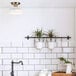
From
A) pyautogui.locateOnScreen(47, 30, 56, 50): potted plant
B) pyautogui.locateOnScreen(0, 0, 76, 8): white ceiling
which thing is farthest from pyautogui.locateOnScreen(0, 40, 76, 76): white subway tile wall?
pyautogui.locateOnScreen(0, 0, 76, 8): white ceiling

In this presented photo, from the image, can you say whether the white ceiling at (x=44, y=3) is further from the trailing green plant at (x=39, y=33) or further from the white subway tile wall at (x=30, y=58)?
the white subway tile wall at (x=30, y=58)

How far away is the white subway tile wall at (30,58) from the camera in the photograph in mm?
2338

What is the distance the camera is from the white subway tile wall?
7.67ft

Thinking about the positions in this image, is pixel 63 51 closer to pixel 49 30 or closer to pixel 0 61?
pixel 49 30

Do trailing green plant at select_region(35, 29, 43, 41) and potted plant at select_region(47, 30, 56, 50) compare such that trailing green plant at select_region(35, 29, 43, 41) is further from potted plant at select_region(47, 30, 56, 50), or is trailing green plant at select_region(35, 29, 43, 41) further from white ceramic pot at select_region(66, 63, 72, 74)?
white ceramic pot at select_region(66, 63, 72, 74)

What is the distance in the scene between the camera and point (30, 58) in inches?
92.2

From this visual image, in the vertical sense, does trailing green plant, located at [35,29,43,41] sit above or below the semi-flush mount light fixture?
below

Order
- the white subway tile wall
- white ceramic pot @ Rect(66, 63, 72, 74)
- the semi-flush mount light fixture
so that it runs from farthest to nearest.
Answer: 1. the white subway tile wall
2. white ceramic pot @ Rect(66, 63, 72, 74)
3. the semi-flush mount light fixture

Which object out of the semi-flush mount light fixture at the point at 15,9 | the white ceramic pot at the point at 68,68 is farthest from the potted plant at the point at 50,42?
the semi-flush mount light fixture at the point at 15,9

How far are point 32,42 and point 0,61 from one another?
1.34ft

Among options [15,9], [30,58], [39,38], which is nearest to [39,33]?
[39,38]

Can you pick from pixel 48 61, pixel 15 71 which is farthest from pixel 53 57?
pixel 15 71

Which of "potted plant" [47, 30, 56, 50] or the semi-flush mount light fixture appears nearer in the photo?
the semi-flush mount light fixture

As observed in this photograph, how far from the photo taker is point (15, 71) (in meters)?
2.34
